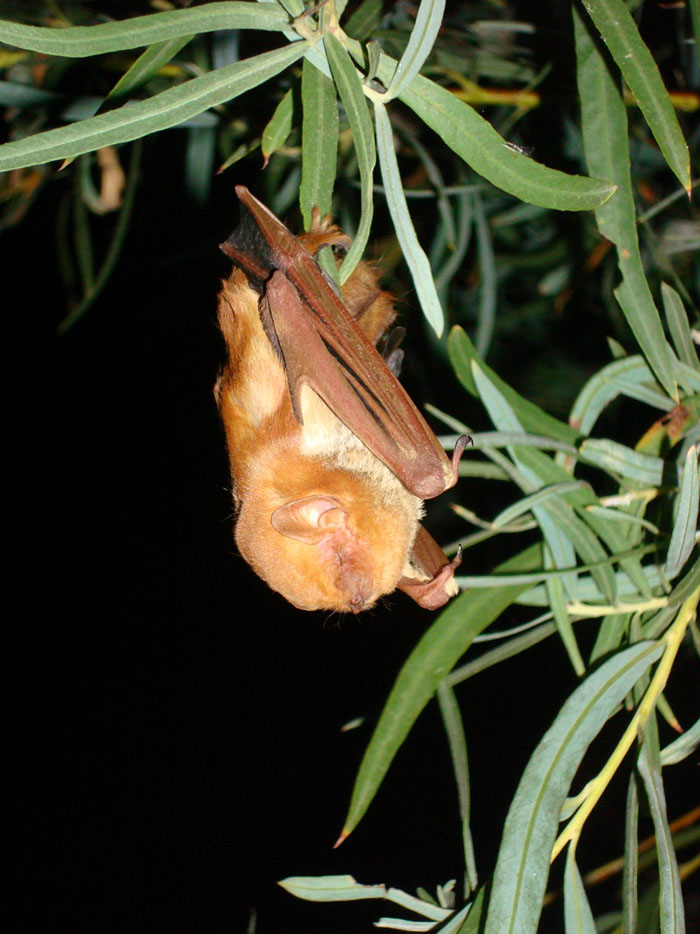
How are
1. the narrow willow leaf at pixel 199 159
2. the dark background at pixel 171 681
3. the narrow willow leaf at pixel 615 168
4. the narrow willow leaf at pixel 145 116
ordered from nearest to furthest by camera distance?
the narrow willow leaf at pixel 145 116 < the narrow willow leaf at pixel 615 168 < the narrow willow leaf at pixel 199 159 < the dark background at pixel 171 681

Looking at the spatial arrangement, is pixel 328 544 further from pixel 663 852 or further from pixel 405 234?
pixel 663 852

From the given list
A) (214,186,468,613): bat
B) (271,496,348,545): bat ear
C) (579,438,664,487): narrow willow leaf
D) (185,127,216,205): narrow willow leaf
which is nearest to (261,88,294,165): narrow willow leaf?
(214,186,468,613): bat

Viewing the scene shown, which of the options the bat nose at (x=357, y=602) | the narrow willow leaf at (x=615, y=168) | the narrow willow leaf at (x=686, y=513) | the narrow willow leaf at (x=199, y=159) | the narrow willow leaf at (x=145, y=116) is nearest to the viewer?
the narrow willow leaf at (x=145, y=116)

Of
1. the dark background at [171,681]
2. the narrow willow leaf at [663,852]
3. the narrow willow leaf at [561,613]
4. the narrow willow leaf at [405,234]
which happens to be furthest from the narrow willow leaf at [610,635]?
the dark background at [171,681]

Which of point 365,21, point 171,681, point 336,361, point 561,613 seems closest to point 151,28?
point 336,361

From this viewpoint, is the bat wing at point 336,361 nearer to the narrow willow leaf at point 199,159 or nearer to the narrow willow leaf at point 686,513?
the narrow willow leaf at point 686,513

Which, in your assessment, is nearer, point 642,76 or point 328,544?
point 642,76
